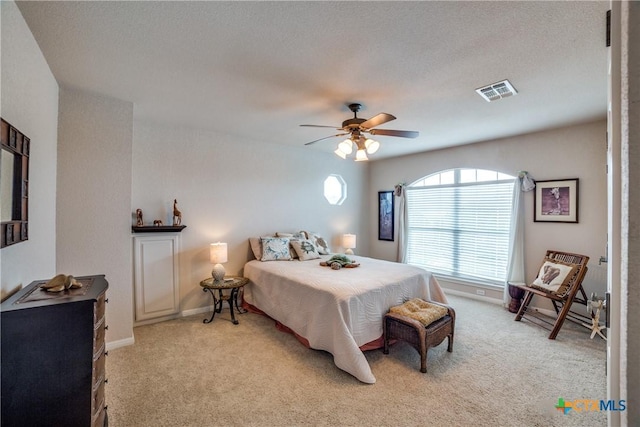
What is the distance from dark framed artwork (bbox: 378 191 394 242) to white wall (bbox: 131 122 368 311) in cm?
123

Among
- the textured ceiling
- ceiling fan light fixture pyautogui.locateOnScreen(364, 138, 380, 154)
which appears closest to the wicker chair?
the textured ceiling

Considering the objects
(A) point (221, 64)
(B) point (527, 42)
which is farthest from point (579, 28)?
(A) point (221, 64)

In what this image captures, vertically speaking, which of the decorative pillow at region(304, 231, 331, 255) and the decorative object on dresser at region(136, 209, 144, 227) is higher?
the decorative object on dresser at region(136, 209, 144, 227)

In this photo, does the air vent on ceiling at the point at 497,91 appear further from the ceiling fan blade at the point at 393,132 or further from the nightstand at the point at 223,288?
the nightstand at the point at 223,288

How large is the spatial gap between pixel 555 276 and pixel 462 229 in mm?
1568

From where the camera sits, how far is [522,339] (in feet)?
10.2

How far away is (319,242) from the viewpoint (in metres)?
4.84

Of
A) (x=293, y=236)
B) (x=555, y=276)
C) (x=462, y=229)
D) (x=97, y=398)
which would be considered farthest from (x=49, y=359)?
(x=462, y=229)

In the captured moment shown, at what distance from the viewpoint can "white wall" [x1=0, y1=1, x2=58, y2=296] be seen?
1492 mm

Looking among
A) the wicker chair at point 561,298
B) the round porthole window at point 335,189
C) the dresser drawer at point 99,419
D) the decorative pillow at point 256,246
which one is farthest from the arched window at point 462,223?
the dresser drawer at point 99,419

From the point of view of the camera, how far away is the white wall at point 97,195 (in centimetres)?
260

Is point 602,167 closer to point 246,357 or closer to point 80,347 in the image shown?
point 246,357

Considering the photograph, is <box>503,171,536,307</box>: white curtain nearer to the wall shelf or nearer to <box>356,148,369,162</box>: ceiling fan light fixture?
<box>356,148,369,162</box>: ceiling fan light fixture

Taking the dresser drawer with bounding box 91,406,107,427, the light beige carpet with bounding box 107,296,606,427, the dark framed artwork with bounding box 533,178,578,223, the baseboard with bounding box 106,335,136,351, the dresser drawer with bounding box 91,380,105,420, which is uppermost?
the dark framed artwork with bounding box 533,178,578,223
